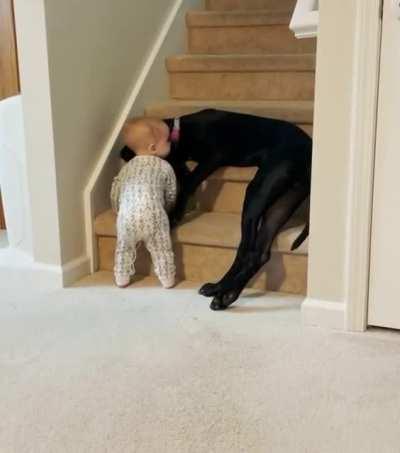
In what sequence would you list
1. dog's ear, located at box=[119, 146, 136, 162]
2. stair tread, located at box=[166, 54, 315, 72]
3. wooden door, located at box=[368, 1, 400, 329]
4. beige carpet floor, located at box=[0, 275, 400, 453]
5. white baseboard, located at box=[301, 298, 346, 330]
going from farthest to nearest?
stair tread, located at box=[166, 54, 315, 72] → dog's ear, located at box=[119, 146, 136, 162] → white baseboard, located at box=[301, 298, 346, 330] → wooden door, located at box=[368, 1, 400, 329] → beige carpet floor, located at box=[0, 275, 400, 453]

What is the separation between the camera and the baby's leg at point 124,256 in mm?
2252

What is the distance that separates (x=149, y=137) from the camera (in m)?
2.35

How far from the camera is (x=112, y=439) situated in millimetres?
1364

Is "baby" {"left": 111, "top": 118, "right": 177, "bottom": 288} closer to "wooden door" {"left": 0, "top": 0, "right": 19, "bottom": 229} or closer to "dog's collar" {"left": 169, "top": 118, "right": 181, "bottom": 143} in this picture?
"dog's collar" {"left": 169, "top": 118, "right": 181, "bottom": 143}

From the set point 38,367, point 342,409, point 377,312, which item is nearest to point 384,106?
point 377,312

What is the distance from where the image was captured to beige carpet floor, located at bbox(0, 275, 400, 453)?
4.50 ft

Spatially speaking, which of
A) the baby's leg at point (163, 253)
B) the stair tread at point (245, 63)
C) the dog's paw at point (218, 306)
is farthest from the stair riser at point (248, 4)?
the dog's paw at point (218, 306)

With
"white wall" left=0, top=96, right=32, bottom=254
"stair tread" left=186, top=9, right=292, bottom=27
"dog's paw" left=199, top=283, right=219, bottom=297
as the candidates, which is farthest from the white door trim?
"stair tread" left=186, top=9, right=292, bottom=27

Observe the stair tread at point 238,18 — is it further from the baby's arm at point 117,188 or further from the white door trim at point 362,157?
the white door trim at point 362,157

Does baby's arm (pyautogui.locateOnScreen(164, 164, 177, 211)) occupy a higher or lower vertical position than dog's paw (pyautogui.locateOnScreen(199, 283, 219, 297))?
higher

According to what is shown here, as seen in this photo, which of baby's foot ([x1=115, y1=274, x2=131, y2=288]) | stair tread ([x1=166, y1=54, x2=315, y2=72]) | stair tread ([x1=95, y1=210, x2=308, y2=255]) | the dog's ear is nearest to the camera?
stair tread ([x1=95, y1=210, x2=308, y2=255])

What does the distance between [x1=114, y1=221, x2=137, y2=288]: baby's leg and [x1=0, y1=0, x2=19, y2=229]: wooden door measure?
3.35 feet

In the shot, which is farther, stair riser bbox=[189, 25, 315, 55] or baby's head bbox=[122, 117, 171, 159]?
stair riser bbox=[189, 25, 315, 55]

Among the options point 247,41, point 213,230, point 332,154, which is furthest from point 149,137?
point 247,41
